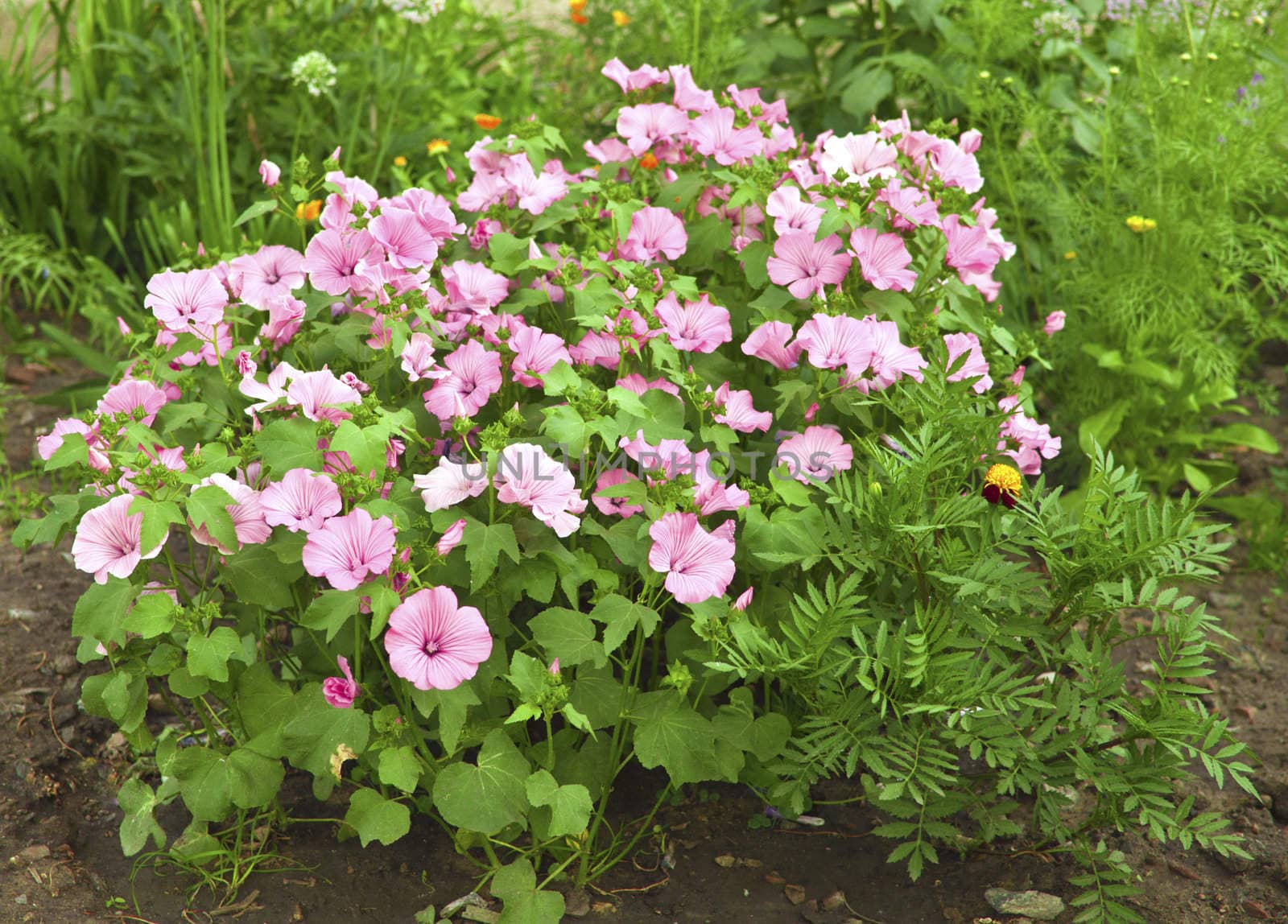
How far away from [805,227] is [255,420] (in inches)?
35.6

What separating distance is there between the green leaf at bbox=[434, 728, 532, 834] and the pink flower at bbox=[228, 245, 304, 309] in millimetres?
776

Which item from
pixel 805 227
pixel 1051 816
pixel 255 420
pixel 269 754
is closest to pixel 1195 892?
pixel 1051 816

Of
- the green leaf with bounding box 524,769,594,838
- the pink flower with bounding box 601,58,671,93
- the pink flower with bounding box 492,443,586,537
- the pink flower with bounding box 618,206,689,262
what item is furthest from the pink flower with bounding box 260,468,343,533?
the pink flower with bounding box 601,58,671,93

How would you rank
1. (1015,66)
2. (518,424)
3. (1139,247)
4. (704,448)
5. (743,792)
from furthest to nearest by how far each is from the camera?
(1015,66) < (1139,247) < (743,792) < (704,448) < (518,424)

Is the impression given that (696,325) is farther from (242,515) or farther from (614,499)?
(242,515)

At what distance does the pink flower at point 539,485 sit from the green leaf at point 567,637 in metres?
0.16

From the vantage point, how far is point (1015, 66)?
3.66 meters

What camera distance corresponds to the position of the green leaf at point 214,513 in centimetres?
162

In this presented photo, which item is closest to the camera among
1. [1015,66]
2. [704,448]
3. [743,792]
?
[704,448]

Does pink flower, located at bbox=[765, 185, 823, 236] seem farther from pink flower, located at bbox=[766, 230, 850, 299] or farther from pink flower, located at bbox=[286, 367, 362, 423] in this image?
pink flower, located at bbox=[286, 367, 362, 423]

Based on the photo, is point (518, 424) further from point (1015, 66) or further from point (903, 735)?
point (1015, 66)

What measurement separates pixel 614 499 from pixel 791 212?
1.88 ft

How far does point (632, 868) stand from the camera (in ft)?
6.68

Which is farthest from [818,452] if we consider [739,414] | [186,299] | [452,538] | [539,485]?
[186,299]
